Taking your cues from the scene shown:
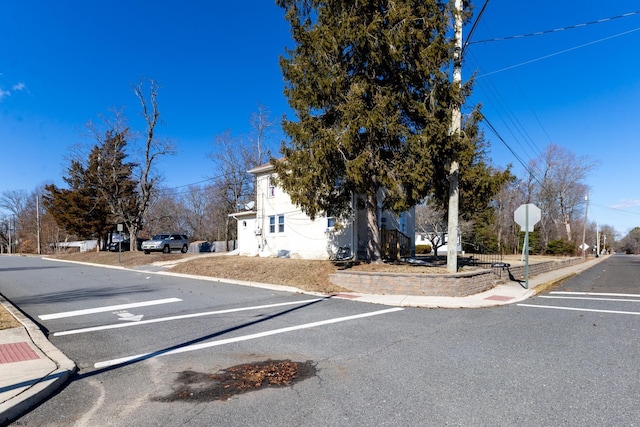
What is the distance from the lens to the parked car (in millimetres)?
32062

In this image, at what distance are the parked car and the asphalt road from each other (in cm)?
2263

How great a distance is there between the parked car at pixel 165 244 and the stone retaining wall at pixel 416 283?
914 inches

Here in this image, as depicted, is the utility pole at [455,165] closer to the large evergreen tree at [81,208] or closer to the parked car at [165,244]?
the parked car at [165,244]

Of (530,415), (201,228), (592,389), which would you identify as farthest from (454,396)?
(201,228)

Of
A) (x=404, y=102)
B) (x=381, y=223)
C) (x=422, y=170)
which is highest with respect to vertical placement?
(x=404, y=102)

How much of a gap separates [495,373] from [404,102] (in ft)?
33.6

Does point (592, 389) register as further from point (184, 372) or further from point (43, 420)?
point (43, 420)

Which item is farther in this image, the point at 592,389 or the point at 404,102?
the point at 404,102

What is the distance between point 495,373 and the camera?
481 centimetres

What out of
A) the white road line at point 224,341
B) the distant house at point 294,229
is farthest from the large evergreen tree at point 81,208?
the white road line at point 224,341

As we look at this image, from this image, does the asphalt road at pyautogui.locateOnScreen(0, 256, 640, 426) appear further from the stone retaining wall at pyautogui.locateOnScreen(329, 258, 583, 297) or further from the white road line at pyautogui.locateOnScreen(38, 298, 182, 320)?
the stone retaining wall at pyautogui.locateOnScreen(329, 258, 583, 297)

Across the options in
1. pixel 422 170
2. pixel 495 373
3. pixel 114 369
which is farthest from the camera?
pixel 422 170

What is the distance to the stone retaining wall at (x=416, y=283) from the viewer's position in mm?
11586

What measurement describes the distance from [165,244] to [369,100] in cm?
2498
